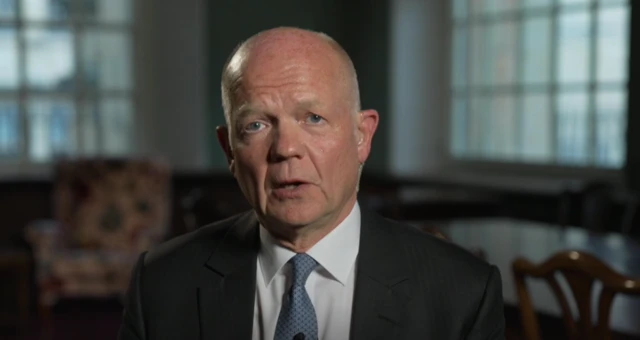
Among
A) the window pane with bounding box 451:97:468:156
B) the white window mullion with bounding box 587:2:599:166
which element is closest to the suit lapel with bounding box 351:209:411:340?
the white window mullion with bounding box 587:2:599:166

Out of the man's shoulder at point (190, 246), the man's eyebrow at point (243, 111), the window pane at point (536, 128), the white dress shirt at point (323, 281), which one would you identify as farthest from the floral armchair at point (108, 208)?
the man's eyebrow at point (243, 111)

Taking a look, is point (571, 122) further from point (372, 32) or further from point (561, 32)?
point (372, 32)

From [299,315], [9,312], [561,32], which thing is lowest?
[9,312]

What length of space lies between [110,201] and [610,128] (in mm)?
2821

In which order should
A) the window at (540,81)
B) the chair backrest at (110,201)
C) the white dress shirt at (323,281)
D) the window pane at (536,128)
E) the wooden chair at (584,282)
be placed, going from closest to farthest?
the white dress shirt at (323,281)
the wooden chair at (584,282)
the window at (540,81)
the window pane at (536,128)
the chair backrest at (110,201)

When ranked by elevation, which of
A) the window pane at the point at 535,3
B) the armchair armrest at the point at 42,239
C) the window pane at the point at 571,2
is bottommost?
the armchair armrest at the point at 42,239

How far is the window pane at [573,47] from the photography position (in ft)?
16.1

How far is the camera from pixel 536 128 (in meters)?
5.33

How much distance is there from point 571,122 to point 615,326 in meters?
3.06

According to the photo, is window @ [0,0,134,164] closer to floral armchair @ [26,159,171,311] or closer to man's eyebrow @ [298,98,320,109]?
floral armchair @ [26,159,171,311]

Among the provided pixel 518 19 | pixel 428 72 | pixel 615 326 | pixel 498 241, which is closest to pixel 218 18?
pixel 428 72

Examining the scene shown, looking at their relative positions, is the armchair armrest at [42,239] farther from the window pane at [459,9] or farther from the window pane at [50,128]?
the window pane at [459,9]

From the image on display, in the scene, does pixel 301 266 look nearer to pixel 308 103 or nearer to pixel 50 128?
pixel 308 103

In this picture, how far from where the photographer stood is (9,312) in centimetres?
592
